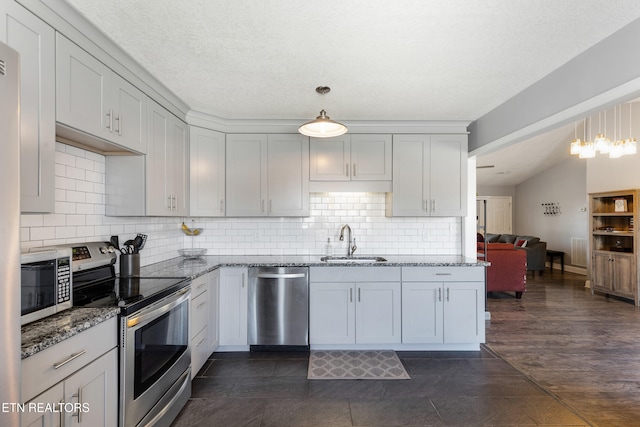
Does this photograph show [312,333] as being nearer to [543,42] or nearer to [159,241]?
[159,241]

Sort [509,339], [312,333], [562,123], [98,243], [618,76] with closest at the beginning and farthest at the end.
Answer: [618,76]
[98,243]
[562,123]
[312,333]
[509,339]

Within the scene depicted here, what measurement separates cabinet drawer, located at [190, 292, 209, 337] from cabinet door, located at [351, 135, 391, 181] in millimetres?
2007

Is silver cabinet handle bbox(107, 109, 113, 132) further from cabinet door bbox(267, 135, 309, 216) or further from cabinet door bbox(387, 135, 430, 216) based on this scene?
cabinet door bbox(387, 135, 430, 216)

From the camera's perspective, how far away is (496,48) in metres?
2.16

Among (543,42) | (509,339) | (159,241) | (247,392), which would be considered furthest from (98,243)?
(509,339)

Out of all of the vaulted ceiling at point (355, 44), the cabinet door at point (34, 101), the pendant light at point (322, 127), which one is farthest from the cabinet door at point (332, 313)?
the cabinet door at point (34, 101)

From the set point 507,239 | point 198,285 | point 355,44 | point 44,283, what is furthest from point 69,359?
point 507,239

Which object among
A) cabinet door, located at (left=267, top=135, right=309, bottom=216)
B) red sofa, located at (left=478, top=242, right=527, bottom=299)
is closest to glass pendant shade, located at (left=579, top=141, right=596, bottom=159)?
red sofa, located at (left=478, top=242, right=527, bottom=299)

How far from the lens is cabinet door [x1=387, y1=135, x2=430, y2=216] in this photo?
12.1 feet

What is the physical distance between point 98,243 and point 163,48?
1.46 m

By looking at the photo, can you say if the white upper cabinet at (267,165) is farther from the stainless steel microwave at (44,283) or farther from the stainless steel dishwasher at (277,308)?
the stainless steel microwave at (44,283)

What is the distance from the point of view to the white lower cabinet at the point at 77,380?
1.18 meters

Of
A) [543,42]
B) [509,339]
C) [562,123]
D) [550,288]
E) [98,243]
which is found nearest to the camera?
[543,42]

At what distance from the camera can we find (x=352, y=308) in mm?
3287
